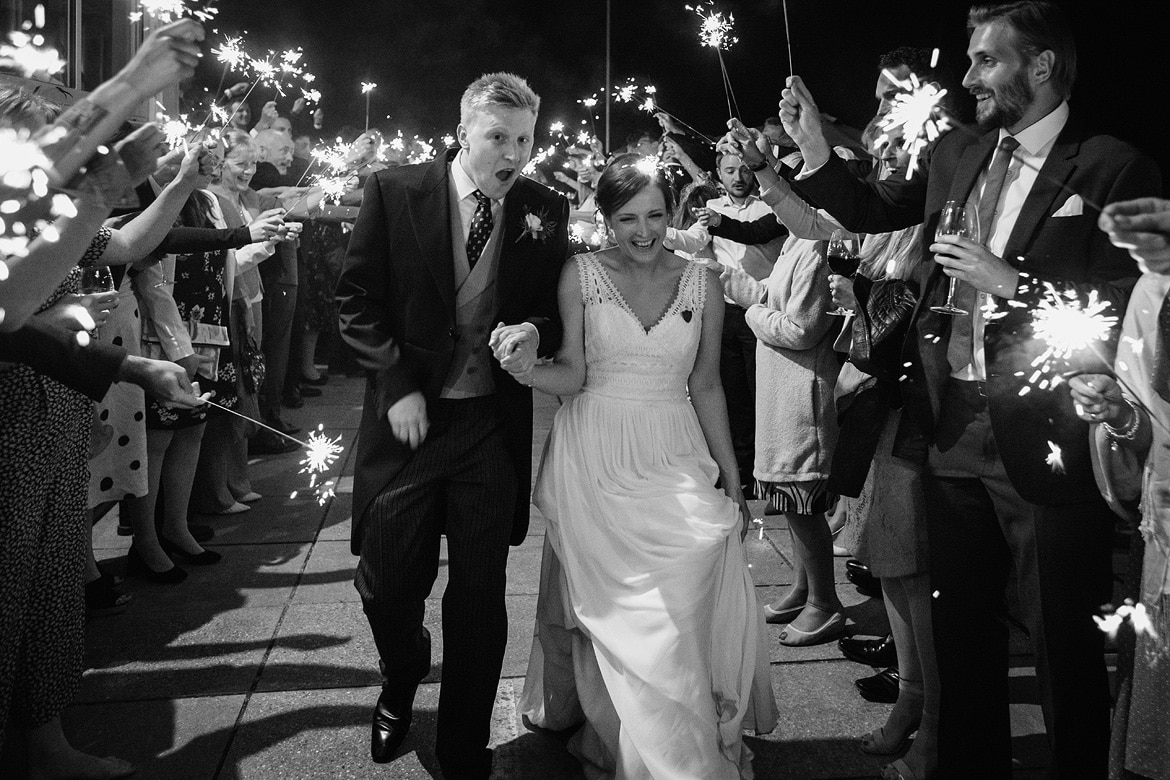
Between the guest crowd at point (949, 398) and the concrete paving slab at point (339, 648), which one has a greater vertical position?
the guest crowd at point (949, 398)

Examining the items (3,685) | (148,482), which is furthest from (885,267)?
(148,482)

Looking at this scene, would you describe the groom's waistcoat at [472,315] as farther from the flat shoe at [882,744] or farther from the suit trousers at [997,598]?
the flat shoe at [882,744]

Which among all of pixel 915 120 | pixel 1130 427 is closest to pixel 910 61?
pixel 915 120

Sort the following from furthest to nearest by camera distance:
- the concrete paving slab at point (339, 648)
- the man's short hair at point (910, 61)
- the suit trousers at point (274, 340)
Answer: the suit trousers at point (274, 340)
the man's short hair at point (910, 61)
the concrete paving slab at point (339, 648)

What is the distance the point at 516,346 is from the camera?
2768 millimetres

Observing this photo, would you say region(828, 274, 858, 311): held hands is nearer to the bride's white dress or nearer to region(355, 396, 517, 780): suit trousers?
the bride's white dress

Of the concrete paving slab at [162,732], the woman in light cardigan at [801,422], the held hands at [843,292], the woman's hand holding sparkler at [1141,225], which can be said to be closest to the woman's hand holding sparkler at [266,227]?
the concrete paving slab at [162,732]

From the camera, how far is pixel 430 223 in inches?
117

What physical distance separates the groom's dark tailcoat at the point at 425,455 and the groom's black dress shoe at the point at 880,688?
1.43 m

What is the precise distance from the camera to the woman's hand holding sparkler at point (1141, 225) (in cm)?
179

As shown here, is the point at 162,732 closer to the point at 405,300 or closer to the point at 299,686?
the point at 299,686

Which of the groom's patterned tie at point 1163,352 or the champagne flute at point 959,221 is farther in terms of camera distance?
the champagne flute at point 959,221

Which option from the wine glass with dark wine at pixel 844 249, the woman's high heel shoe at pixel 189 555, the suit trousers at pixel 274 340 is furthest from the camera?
the suit trousers at pixel 274 340

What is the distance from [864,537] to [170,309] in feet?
11.1
